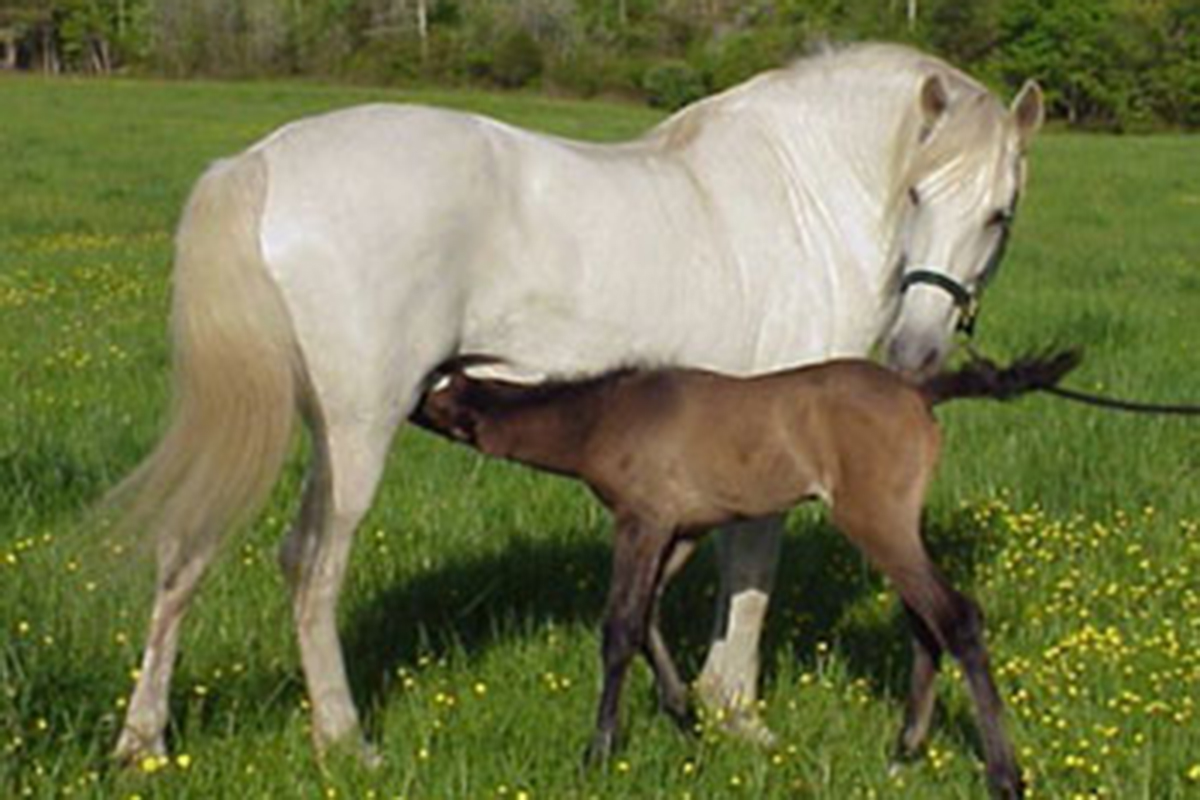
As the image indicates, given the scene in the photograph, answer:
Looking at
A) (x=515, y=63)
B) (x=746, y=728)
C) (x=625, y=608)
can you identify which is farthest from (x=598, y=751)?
(x=515, y=63)

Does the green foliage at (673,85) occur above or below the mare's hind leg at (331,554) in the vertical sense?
below

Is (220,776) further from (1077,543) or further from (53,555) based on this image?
(1077,543)

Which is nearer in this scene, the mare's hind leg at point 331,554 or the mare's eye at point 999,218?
the mare's hind leg at point 331,554

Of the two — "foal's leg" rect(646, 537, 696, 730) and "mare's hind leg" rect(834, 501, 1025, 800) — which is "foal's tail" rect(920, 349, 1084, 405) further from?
"foal's leg" rect(646, 537, 696, 730)

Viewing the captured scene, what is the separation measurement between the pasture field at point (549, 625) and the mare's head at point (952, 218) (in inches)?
45.3

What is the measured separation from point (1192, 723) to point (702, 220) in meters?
2.06

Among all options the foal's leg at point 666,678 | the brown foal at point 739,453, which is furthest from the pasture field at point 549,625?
the brown foal at point 739,453

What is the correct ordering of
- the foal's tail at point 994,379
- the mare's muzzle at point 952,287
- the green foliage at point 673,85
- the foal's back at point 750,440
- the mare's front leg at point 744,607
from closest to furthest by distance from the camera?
1. the foal's back at point 750,440
2. the foal's tail at point 994,379
3. the mare's muzzle at point 952,287
4. the mare's front leg at point 744,607
5. the green foliage at point 673,85

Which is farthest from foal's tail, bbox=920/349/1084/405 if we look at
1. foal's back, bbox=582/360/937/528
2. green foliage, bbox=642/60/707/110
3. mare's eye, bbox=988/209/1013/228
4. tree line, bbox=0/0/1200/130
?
green foliage, bbox=642/60/707/110

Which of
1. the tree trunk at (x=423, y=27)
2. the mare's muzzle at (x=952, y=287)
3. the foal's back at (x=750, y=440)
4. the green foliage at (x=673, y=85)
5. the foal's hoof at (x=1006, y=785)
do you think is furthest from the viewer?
the tree trunk at (x=423, y=27)

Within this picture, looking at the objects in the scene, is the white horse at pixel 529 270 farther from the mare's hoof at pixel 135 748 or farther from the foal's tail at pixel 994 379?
the foal's tail at pixel 994 379

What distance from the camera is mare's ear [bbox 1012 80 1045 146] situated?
4719 mm

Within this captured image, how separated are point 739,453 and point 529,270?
0.79 metres

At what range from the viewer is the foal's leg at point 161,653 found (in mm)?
4105
